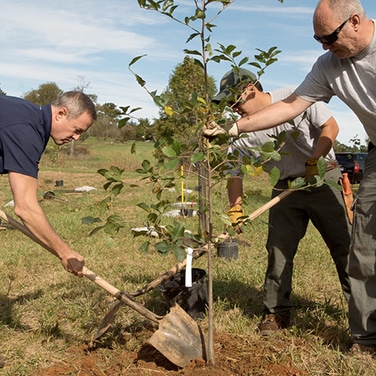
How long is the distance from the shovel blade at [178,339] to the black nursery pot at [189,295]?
66 cm

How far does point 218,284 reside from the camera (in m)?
4.37

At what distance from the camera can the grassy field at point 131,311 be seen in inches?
117

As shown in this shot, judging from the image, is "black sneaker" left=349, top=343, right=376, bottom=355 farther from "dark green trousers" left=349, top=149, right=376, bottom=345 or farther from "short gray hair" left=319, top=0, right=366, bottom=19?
"short gray hair" left=319, top=0, right=366, bottom=19

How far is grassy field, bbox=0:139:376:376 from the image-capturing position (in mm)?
2969

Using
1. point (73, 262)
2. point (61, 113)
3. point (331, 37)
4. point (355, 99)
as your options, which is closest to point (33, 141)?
point (61, 113)

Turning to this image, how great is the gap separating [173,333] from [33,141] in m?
1.33

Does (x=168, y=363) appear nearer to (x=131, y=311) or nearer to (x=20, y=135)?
(x=131, y=311)

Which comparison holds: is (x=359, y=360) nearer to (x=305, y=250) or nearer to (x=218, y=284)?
(x=218, y=284)

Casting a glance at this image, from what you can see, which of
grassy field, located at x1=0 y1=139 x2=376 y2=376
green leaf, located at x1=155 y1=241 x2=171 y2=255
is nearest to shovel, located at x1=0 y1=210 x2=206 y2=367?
grassy field, located at x1=0 y1=139 x2=376 y2=376

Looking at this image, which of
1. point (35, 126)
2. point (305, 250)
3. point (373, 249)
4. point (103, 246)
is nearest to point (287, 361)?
point (373, 249)

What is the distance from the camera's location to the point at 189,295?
358 cm

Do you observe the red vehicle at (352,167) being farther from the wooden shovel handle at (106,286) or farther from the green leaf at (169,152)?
the green leaf at (169,152)

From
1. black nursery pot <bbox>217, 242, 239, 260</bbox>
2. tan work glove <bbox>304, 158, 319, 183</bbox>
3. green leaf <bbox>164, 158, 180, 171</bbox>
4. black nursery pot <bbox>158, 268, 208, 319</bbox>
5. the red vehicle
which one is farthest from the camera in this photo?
the red vehicle

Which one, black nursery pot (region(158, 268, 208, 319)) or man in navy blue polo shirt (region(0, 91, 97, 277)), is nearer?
man in navy blue polo shirt (region(0, 91, 97, 277))
